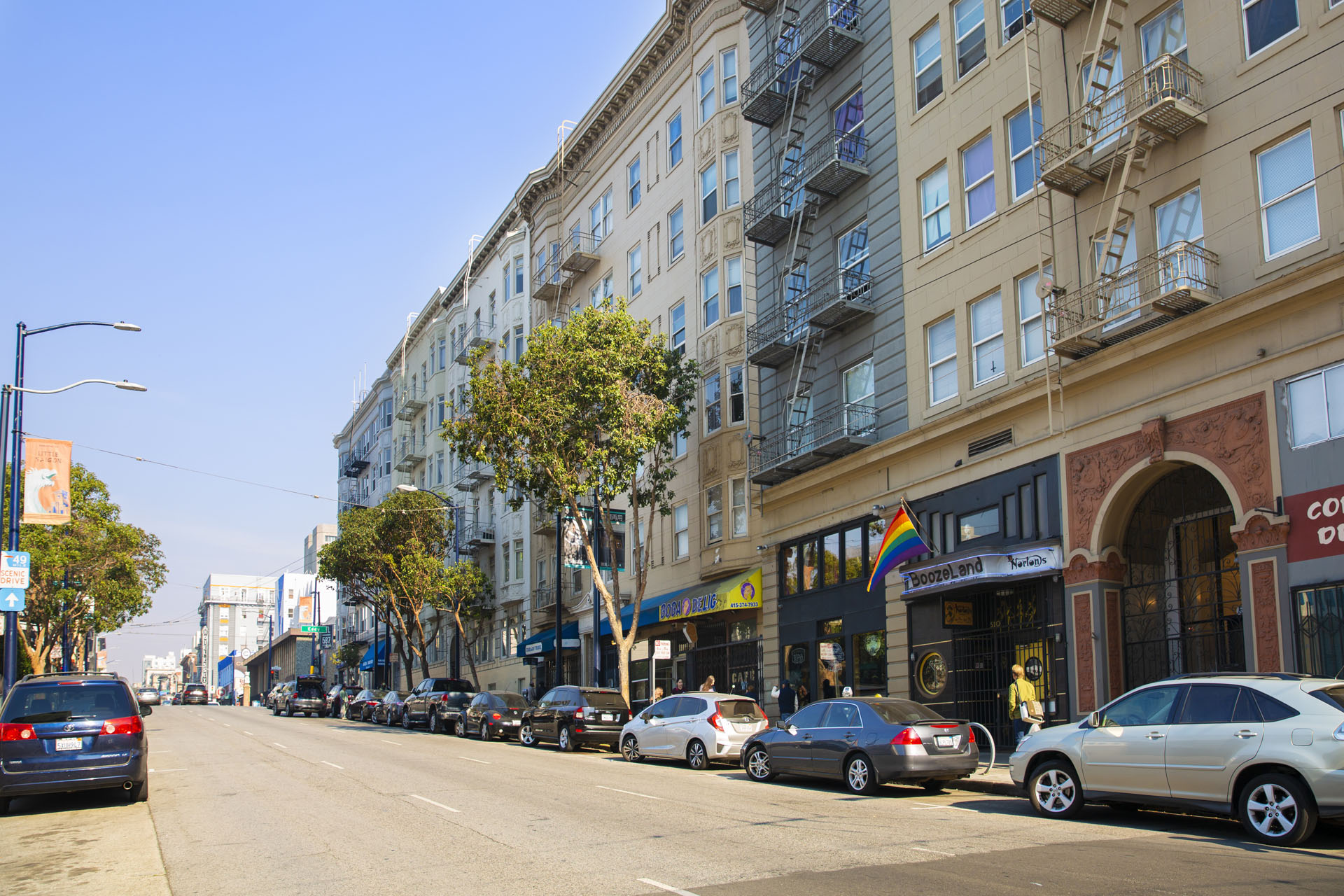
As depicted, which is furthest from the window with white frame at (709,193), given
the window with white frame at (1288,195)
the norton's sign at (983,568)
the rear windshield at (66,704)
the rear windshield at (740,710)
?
the rear windshield at (66,704)

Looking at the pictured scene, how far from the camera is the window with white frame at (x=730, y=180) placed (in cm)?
3325

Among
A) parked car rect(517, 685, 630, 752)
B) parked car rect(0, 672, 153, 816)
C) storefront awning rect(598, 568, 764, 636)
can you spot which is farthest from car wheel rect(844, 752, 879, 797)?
storefront awning rect(598, 568, 764, 636)

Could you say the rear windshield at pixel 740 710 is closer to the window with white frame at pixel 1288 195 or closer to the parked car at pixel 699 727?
the parked car at pixel 699 727

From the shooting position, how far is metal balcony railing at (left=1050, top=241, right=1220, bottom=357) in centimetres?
1708

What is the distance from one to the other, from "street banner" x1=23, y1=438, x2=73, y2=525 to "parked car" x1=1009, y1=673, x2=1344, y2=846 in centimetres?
2003

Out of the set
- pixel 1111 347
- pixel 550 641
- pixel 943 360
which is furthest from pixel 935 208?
pixel 550 641

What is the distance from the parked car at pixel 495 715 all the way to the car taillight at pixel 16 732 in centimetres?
1828

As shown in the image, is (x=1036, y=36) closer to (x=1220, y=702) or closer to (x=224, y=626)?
(x=1220, y=702)

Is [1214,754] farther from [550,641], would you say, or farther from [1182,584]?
[550,641]

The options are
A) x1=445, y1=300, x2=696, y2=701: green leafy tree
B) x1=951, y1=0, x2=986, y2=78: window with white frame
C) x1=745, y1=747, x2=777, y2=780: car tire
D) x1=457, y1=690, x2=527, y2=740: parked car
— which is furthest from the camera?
x1=457, y1=690, x2=527, y2=740: parked car

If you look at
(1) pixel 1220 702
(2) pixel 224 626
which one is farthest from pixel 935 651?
(2) pixel 224 626

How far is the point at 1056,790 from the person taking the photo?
1329 cm

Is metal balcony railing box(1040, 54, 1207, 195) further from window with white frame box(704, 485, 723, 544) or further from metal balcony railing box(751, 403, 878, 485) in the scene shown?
window with white frame box(704, 485, 723, 544)

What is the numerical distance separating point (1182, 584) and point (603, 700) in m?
14.4
